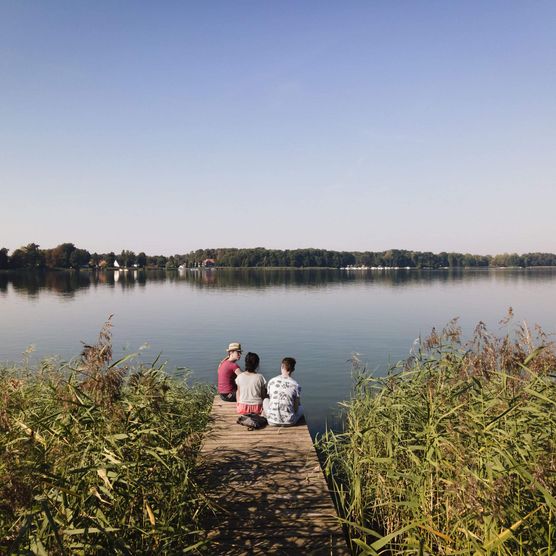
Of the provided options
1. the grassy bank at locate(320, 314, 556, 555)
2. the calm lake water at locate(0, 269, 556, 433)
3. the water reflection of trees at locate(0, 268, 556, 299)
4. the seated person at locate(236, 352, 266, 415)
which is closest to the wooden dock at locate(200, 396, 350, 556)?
the grassy bank at locate(320, 314, 556, 555)

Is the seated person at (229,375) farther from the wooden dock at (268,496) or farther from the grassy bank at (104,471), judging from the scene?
the grassy bank at (104,471)

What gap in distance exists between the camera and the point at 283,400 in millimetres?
8672

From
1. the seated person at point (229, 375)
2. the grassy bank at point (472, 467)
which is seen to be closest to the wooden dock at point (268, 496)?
the grassy bank at point (472, 467)

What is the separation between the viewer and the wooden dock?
4.97 m

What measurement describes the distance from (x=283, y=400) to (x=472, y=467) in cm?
448

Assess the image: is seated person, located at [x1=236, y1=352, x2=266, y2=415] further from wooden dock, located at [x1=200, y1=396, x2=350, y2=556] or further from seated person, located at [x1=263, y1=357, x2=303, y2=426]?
wooden dock, located at [x1=200, y1=396, x2=350, y2=556]

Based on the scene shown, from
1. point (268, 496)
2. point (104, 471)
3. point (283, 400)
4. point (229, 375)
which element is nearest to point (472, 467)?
point (268, 496)

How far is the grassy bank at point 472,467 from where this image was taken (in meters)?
3.72

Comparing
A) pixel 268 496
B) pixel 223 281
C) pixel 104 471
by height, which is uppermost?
pixel 104 471

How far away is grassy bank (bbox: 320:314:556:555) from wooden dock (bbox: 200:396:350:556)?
0.51m

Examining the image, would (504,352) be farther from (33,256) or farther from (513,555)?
(33,256)

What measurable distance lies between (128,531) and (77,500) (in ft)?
2.45

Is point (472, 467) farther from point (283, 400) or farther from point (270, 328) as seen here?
point (270, 328)

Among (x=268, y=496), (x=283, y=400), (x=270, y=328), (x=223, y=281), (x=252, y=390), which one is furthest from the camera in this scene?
(x=223, y=281)
